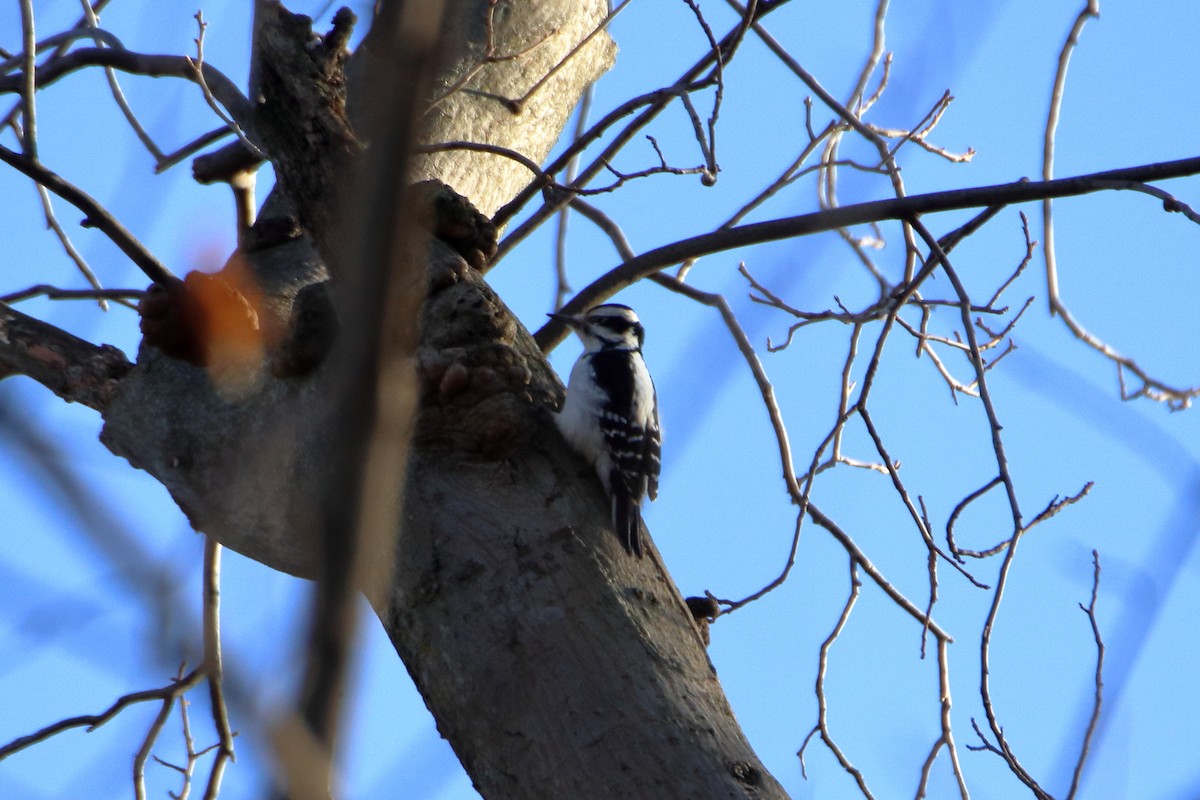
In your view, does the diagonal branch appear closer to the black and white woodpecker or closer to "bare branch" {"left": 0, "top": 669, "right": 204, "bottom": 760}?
the black and white woodpecker

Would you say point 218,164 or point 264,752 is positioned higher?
point 218,164

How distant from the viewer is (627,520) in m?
3.01

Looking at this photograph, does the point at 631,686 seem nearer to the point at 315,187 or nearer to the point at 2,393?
the point at 2,393

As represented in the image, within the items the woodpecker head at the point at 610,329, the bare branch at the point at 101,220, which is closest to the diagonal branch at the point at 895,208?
the bare branch at the point at 101,220

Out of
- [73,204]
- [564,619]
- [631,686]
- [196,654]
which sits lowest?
[196,654]

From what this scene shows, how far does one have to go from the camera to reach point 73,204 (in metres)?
3.68

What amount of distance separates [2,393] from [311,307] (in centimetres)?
151

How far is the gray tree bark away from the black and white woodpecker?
9 cm

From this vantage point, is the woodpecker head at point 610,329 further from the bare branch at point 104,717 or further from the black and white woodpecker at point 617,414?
the bare branch at point 104,717

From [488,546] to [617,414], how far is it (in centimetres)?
206

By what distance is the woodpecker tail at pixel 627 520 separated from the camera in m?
2.91

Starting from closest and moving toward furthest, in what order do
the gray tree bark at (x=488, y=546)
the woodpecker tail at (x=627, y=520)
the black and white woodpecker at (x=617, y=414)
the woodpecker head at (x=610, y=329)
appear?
the gray tree bark at (x=488, y=546) → the woodpecker tail at (x=627, y=520) → the black and white woodpecker at (x=617, y=414) → the woodpecker head at (x=610, y=329)

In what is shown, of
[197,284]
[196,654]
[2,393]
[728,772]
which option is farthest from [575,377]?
[196,654]

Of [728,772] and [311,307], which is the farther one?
[311,307]
